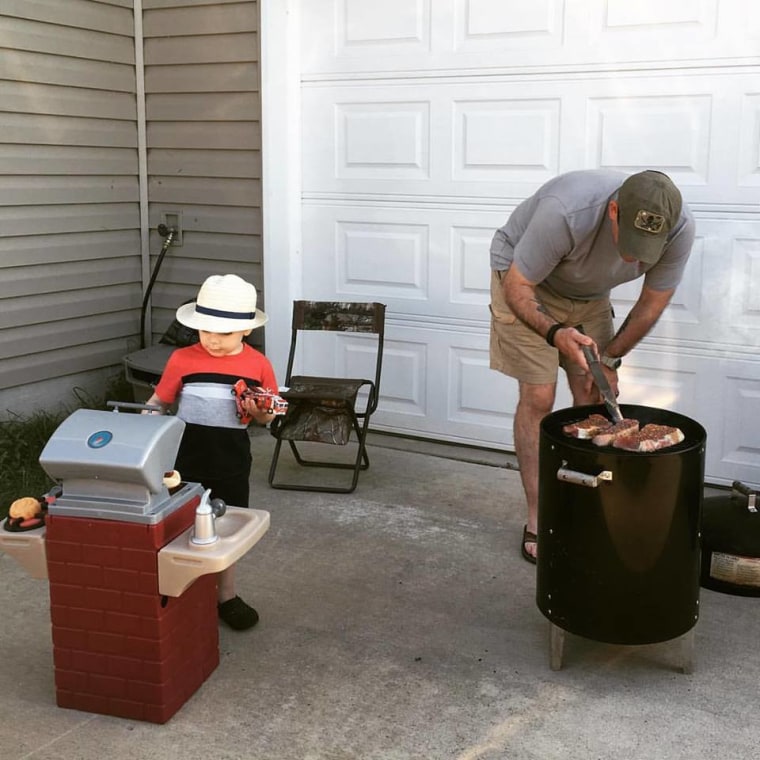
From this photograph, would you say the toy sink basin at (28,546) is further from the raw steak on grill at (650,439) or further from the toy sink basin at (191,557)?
the raw steak on grill at (650,439)

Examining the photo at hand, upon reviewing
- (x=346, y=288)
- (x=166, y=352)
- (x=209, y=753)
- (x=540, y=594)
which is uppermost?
(x=346, y=288)

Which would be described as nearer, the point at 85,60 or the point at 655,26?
the point at 655,26

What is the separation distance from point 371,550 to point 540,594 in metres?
1.09

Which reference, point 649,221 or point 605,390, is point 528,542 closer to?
point 605,390

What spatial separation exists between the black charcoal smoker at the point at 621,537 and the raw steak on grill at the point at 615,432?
2.0 inches

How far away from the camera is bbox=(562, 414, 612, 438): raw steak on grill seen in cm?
313

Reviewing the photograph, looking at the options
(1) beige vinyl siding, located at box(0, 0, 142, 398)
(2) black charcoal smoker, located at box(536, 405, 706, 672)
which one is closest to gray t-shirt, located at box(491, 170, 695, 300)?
(2) black charcoal smoker, located at box(536, 405, 706, 672)

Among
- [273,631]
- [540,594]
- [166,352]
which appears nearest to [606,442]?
[540,594]

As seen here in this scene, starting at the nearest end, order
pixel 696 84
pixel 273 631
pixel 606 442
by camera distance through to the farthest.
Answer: pixel 606 442, pixel 273 631, pixel 696 84

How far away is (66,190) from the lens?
558 centimetres

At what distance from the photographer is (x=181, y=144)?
229 inches

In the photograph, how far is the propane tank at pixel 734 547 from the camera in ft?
12.1

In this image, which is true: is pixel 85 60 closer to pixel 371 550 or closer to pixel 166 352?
pixel 166 352

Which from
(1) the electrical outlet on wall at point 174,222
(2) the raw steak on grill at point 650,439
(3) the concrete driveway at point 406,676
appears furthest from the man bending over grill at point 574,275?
(1) the electrical outlet on wall at point 174,222
